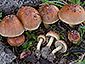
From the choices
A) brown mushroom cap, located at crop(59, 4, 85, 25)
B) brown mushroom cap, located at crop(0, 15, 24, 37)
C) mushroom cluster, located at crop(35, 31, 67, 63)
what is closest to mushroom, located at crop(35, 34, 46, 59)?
mushroom cluster, located at crop(35, 31, 67, 63)

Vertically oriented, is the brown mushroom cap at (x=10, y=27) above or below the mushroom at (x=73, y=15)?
below

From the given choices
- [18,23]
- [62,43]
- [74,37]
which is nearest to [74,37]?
[74,37]

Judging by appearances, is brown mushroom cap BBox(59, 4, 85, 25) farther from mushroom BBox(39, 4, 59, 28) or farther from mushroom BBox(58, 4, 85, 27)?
mushroom BBox(39, 4, 59, 28)

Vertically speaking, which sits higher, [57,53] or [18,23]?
[18,23]

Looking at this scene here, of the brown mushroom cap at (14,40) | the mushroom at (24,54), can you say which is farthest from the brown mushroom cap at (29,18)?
the mushroom at (24,54)

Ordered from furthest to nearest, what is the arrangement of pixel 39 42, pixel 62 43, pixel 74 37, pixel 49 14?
1. pixel 39 42
2. pixel 74 37
3. pixel 62 43
4. pixel 49 14

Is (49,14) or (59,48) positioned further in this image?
(59,48)

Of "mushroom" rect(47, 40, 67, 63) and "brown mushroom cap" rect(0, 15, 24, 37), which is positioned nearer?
"brown mushroom cap" rect(0, 15, 24, 37)

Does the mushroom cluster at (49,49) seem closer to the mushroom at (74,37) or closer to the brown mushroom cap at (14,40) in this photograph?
the mushroom at (74,37)

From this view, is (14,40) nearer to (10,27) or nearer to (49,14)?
(10,27)

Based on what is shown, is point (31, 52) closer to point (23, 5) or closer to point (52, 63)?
point (52, 63)

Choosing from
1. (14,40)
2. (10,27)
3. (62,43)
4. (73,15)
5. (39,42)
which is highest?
(73,15)
